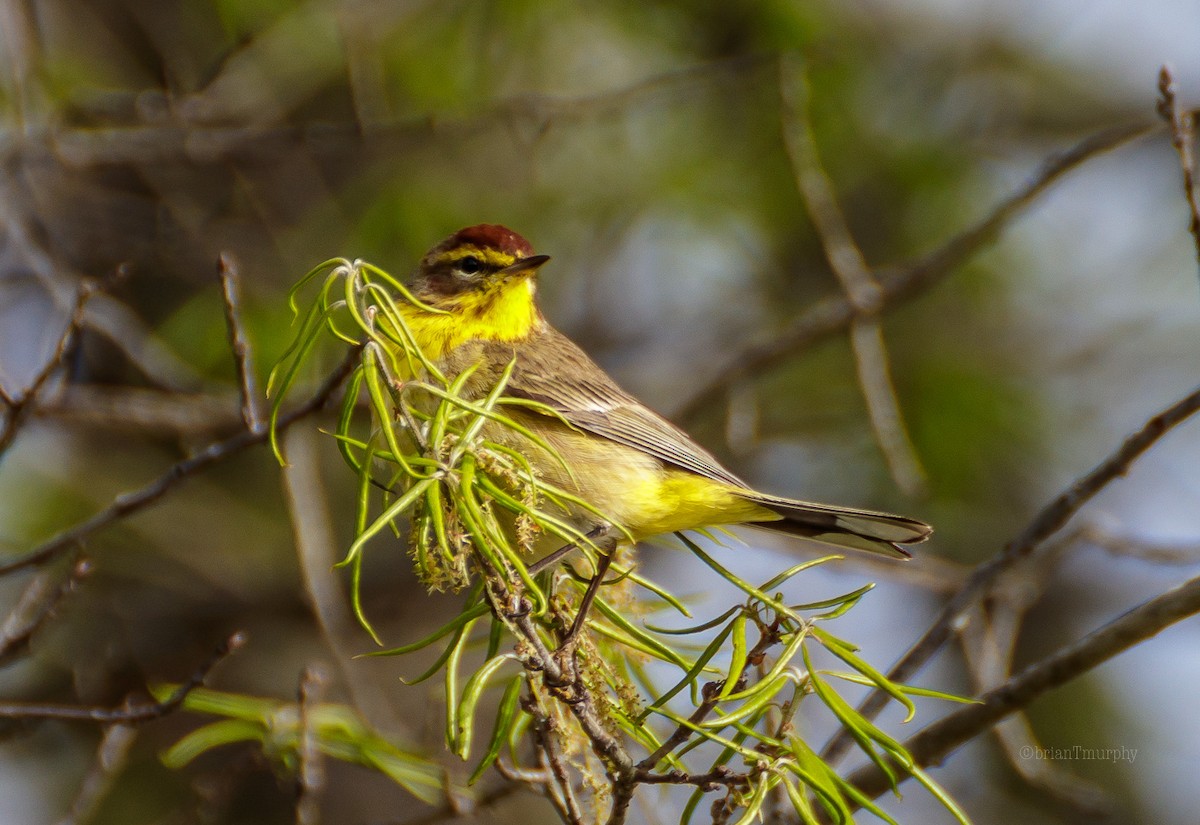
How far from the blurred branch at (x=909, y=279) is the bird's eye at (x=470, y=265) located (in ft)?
7.11

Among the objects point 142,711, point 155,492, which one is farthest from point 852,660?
point 155,492

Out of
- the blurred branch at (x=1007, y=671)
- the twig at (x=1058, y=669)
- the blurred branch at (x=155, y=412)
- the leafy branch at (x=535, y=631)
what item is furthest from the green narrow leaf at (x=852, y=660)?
the blurred branch at (x=155, y=412)

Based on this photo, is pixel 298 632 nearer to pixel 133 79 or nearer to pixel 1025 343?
pixel 133 79

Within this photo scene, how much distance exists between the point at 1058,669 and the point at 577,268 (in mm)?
6547

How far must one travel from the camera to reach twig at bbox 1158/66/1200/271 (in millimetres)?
3732

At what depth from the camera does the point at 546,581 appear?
3367 mm

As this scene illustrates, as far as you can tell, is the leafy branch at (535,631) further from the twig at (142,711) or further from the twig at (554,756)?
the twig at (142,711)

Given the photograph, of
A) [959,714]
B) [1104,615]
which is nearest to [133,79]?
[959,714]

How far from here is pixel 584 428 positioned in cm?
465

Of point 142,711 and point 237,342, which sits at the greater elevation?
point 237,342

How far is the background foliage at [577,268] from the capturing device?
25.3 ft

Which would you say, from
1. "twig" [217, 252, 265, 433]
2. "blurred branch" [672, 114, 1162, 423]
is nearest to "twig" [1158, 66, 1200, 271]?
"blurred branch" [672, 114, 1162, 423]

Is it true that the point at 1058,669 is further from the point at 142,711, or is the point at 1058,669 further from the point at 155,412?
the point at 155,412

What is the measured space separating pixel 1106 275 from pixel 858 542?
285 inches
